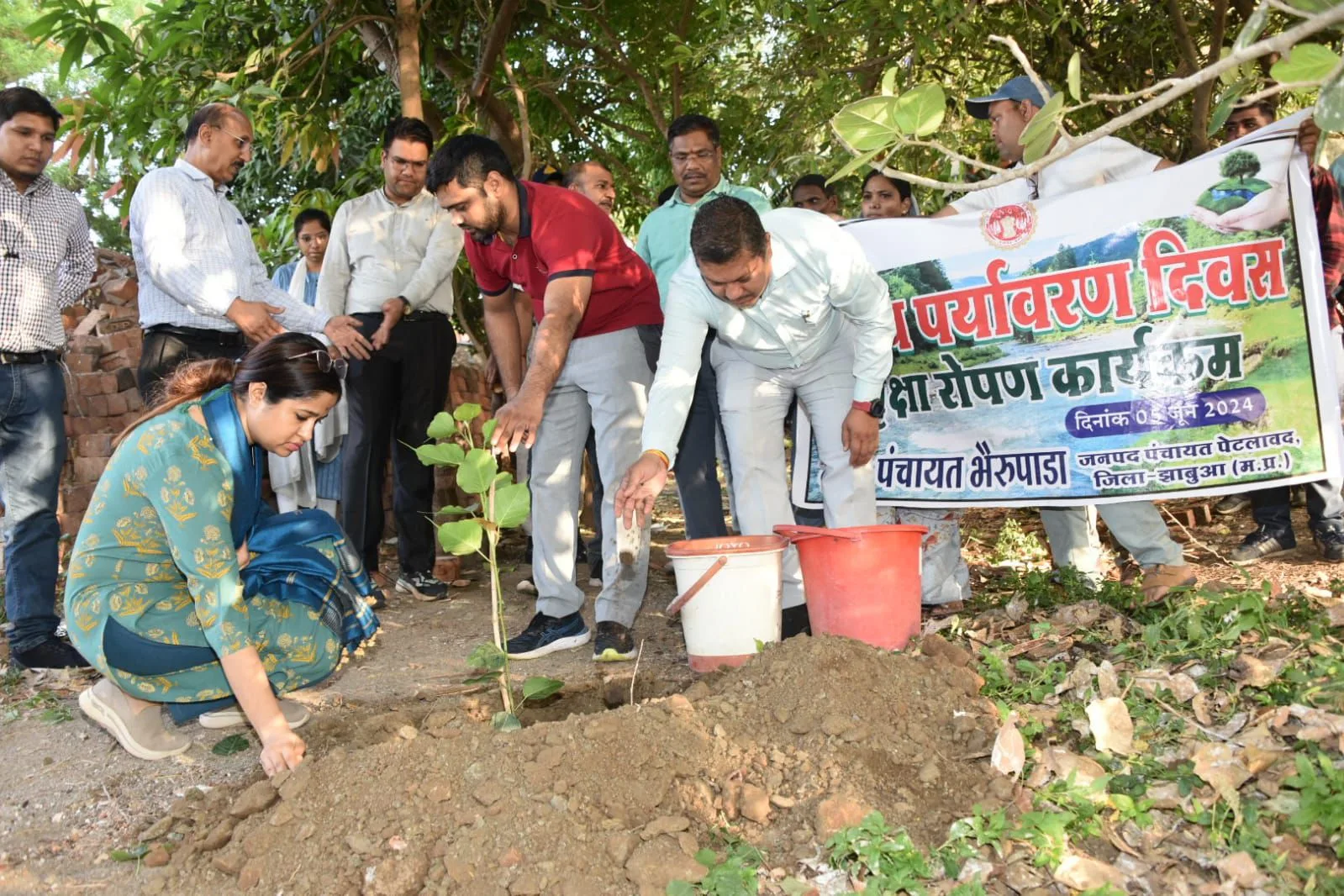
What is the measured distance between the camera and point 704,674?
11.2 feet

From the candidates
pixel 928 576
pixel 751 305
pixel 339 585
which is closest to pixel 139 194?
pixel 339 585

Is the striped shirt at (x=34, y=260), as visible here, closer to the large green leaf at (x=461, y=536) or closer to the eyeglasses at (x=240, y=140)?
the eyeglasses at (x=240, y=140)

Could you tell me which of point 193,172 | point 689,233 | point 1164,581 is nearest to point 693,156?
point 689,233

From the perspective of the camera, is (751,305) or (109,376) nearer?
(751,305)

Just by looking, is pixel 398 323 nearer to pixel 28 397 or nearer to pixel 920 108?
pixel 28 397

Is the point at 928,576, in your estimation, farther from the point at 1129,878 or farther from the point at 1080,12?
the point at 1080,12

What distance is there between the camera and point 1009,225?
13.4 ft

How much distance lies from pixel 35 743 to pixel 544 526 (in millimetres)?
1728

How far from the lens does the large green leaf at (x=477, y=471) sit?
2.94 m

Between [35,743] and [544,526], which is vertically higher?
[544,526]

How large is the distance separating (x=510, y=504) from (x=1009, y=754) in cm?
144

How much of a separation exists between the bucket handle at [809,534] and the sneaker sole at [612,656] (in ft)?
2.33

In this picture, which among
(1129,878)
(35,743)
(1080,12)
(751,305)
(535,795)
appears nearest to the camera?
(1129,878)

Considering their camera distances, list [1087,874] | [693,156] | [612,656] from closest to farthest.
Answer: [1087,874] → [612,656] → [693,156]
